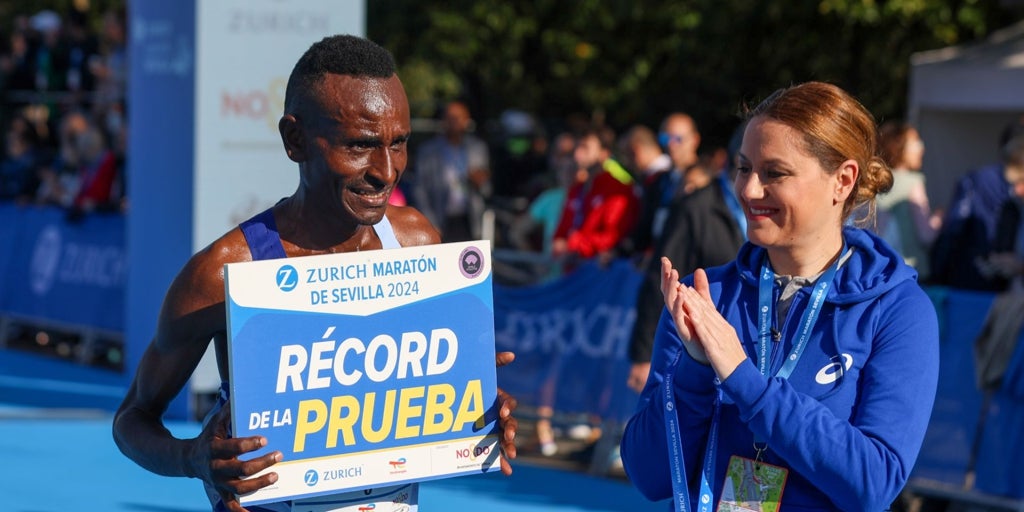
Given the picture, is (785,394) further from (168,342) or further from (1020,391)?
(1020,391)

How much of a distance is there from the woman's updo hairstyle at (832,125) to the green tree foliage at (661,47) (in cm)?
1252

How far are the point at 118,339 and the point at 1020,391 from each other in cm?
845

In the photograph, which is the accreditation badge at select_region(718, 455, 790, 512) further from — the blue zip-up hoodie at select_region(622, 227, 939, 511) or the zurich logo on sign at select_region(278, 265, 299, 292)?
the zurich logo on sign at select_region(278, 265, 299, 292)

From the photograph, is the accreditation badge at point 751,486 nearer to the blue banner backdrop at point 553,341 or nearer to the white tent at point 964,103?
the blue banner backdrop at point 553,341

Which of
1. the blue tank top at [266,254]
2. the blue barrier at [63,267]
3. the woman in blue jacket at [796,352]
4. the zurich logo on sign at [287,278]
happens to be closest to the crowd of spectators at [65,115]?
the blue barrier at [63,267]

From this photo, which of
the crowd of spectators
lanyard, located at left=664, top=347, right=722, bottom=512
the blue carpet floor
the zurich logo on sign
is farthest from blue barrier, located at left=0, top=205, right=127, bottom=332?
lanyard, located at left=664, top=347, right=722, bottom=512

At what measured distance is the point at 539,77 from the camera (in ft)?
68.9

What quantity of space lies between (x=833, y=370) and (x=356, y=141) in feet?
3.85

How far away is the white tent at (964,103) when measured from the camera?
1273cm

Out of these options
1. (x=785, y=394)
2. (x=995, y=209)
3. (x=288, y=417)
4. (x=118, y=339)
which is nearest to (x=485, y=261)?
(x=288, y=417)

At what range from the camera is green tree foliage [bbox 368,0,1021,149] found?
53.7ft

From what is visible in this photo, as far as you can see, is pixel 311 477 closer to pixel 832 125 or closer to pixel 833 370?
pixel 833 370

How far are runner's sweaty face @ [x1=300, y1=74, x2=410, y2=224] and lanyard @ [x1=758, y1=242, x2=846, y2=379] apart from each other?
88cm

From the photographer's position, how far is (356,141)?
324cm
